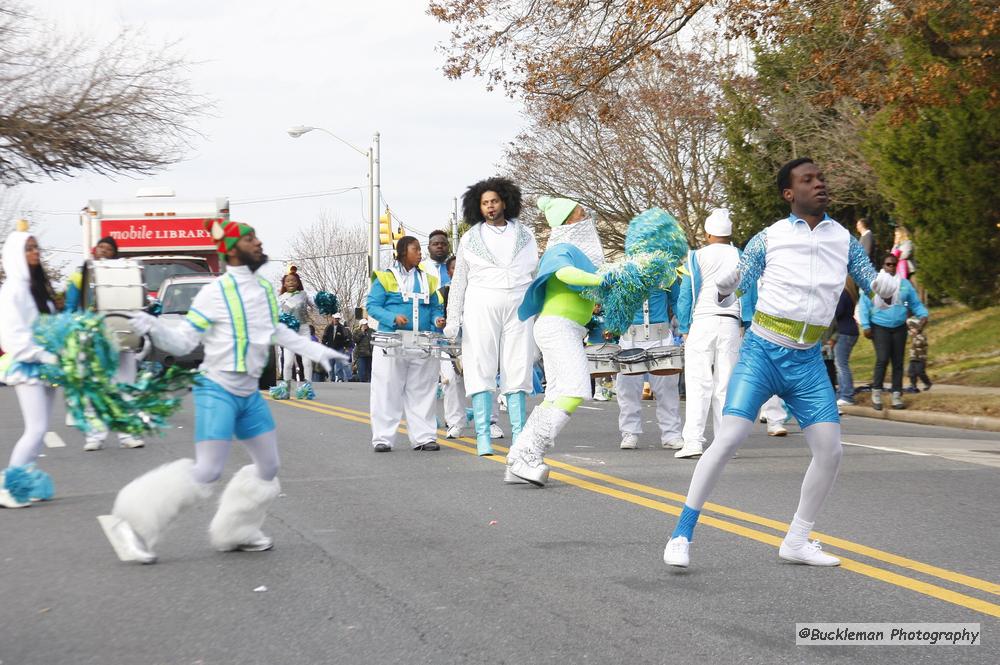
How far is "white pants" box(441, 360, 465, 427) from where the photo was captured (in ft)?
43.4

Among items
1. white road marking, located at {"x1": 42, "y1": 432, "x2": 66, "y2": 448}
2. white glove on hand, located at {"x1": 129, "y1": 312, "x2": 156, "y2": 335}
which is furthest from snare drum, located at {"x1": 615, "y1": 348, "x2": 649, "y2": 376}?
white road marking, located at {"x1": 42, "y1": 432, "x2": 66, "y2": 448}

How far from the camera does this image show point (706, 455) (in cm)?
641

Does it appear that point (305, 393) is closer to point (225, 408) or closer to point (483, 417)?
point (483, 417)

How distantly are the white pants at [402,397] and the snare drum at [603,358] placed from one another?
1.77 meters

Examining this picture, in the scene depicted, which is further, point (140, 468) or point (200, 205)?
point (200, 205)

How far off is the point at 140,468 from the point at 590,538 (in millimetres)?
4917

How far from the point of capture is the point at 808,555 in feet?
21.3

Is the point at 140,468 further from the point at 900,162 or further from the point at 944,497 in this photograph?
the point at 900,162

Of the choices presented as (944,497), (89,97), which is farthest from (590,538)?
(89,97)

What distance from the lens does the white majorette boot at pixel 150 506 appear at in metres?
6.59

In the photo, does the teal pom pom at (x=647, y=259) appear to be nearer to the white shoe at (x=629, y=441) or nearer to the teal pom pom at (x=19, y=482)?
the white shoe at (x=629, y=441)

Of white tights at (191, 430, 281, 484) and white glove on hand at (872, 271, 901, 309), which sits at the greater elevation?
white glove on hand at (872, 271, 901, 309)

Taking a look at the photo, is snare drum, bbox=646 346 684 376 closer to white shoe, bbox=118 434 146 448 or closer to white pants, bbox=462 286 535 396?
white pants, bbox=462 286 535 396

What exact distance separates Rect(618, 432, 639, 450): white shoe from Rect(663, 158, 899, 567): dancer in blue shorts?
5417mm
